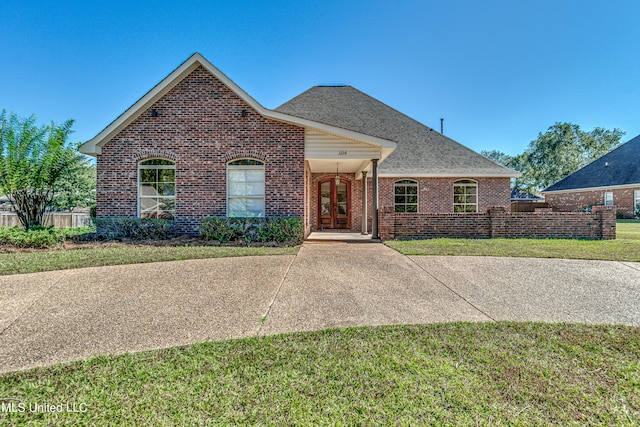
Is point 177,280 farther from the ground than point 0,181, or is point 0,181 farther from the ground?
point 0,181

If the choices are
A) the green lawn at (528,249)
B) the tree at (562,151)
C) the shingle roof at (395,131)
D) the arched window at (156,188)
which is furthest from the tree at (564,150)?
the arched window at (156,188)

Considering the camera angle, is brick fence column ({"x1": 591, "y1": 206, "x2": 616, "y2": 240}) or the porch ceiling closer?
brick fence column ({"x1": 591, "y1": 206, "x2": 616, "y2": 240})

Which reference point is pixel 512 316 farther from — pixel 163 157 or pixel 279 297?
pixel 163 157

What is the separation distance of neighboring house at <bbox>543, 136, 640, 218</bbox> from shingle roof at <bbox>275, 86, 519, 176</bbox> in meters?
16.8

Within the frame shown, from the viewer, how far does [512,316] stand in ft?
12.5

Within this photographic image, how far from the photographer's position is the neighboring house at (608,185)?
2419 cm

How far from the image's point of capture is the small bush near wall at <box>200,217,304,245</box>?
374 inches

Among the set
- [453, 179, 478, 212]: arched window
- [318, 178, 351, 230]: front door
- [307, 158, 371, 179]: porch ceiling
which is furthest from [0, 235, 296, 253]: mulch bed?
[453, 179, 478, 212]: arched window

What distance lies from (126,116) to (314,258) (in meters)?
7.60

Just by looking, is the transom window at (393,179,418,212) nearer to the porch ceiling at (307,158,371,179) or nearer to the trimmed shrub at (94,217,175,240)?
the porch ceiling at (307,158,371,179)

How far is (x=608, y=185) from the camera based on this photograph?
25.1 m

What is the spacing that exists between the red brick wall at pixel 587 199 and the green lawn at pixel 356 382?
1052 inches

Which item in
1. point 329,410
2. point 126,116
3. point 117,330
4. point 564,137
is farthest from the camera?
point 564,137

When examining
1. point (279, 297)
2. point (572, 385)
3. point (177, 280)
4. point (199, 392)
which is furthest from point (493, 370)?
point (177, 280)
